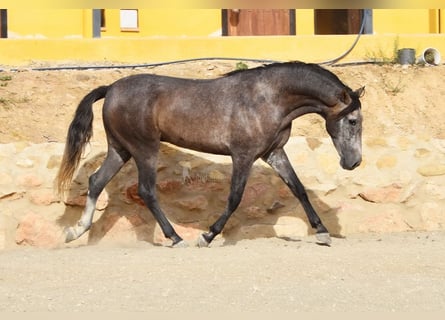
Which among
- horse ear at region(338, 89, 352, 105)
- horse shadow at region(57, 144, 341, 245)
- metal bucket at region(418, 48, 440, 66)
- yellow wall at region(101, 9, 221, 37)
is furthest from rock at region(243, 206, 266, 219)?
yellow wall at region(101, 9, 221, 37)

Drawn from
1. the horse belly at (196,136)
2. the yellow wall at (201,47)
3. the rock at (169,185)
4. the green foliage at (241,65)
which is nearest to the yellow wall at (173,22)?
the yellow wall at (201,47)

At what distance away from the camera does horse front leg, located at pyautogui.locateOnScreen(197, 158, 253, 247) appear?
32.4 ft

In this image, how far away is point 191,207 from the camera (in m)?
10.8

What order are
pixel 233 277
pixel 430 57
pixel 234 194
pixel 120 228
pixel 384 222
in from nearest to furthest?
1. pixel 233 277
2. pixel 234 194
3. pixel 120 228
4. pixel 384 222
5. pixel 430 57

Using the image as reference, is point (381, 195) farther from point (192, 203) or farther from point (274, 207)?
point (192, 203)

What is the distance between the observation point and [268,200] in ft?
35.6

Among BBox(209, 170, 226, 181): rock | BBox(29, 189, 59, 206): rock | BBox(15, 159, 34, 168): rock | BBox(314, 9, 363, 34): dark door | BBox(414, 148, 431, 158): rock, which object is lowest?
BBox(29, 189, 59, 206): rock

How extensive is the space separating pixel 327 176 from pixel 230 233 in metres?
1.19

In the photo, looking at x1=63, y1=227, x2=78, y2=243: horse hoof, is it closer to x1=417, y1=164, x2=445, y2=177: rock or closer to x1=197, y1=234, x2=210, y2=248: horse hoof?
x1=197, y1=234, x2=210, y2=248: horse hoof

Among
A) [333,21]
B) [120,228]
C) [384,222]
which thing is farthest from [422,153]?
[333,21]

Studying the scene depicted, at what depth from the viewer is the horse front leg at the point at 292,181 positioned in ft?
33.1

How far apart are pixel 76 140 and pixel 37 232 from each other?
0.95m

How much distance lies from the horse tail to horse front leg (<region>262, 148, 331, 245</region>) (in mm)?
1719

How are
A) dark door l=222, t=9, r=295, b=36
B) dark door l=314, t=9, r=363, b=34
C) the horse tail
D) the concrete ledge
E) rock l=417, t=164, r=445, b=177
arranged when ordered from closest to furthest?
the horse tail, rock l=417, t=164, r=445, b=177, the concrete ledge, dark door l=222, t=9, r=295, b=36, dark door l=314, t=9, r=363, b=34
